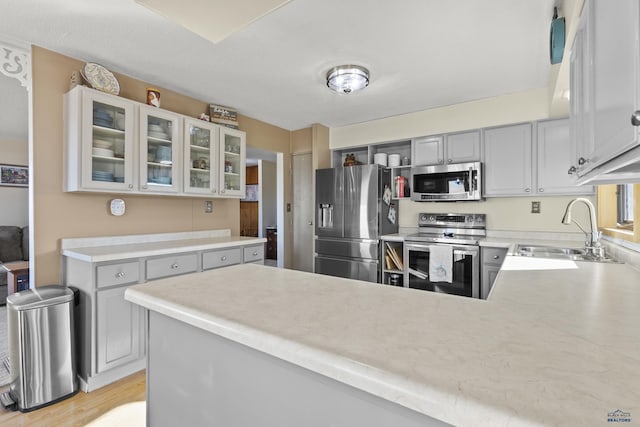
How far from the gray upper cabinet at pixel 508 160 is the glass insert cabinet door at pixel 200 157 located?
285 cm

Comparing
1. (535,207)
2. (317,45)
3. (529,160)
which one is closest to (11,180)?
(317,45)

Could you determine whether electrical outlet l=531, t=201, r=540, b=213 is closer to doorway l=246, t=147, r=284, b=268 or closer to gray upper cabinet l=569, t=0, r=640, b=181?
gray upper cabinet l=569, t=0, r=640, b=181

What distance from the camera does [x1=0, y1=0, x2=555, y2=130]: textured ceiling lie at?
6.10 feet

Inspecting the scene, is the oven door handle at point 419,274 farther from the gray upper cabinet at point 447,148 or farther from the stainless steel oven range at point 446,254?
the gray upper cabinet at point 447,148

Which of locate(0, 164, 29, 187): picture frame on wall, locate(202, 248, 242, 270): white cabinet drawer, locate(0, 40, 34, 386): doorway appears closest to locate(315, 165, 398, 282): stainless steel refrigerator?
locate(202, 248, 242, 270): white cabinet drawer

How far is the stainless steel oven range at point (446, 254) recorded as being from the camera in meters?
3.00

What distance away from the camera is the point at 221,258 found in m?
2.83

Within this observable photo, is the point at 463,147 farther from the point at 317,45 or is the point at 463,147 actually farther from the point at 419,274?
the point at 317,45

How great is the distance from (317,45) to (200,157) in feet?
5.17

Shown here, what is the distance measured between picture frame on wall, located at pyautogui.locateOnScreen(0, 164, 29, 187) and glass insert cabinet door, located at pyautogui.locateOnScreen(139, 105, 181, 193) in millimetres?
3718

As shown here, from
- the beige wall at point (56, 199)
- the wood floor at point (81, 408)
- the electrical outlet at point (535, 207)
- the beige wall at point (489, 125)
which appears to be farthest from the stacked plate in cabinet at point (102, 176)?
the electrical outlet at point (535, 207)

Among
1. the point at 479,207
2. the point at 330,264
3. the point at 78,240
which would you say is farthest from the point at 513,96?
the point at 78,240

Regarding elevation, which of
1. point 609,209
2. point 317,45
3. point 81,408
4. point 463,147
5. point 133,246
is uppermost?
point 317,45

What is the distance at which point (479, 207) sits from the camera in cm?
348
